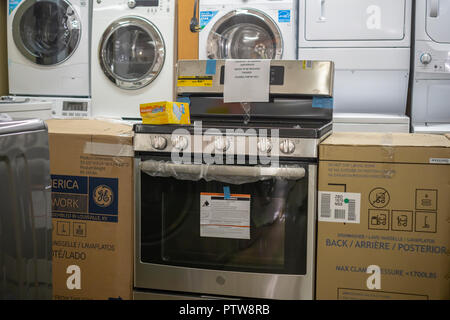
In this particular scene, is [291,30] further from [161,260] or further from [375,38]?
[161,260]

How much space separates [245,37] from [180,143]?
1.90 meters

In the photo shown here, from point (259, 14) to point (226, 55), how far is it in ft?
1.17

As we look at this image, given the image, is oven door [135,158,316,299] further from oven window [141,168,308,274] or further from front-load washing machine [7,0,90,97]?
front-load washing machine [7,0,90,97]

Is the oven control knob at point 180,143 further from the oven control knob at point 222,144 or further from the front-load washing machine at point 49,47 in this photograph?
the front-load washing machine at point 49,47

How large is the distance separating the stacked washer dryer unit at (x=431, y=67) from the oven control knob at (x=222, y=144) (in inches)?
66.3

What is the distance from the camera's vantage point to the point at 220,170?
183 centimetres

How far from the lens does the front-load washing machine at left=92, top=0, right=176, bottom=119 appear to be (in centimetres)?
355

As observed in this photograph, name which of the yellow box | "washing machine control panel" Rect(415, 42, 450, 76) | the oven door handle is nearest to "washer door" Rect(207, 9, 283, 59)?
"washing machine control panel" Rect(415, 42, 450, 76)

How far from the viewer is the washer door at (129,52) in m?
3.59

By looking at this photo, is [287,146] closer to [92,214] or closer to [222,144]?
[222,144]

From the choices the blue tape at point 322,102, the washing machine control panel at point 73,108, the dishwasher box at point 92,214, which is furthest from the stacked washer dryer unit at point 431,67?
the washing machine control panel at point 73,108

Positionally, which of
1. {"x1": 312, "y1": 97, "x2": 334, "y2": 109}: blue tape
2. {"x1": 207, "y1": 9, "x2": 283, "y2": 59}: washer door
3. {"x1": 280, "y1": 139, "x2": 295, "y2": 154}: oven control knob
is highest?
{"x1": 207, "y1": 9, "x2": 283, "y2": 59}: washer door

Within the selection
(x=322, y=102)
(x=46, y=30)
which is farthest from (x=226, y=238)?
(x=46, y=30)

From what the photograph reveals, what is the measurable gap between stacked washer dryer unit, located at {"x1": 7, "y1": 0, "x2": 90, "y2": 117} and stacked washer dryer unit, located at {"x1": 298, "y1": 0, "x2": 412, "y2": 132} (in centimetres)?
159
